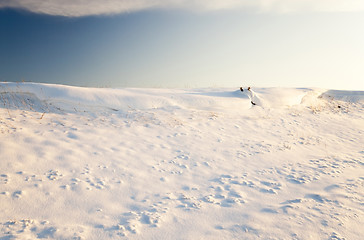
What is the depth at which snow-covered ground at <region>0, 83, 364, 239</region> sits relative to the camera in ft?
10.2

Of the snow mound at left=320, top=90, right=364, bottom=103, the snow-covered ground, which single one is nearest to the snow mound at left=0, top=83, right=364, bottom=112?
the snow-covered ground

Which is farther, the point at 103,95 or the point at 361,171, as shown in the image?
the point at 103,95

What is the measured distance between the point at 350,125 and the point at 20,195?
1019cm

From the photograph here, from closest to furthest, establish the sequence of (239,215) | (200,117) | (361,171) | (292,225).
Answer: (292,225)
(239,215)
(361,171)
(200,117)

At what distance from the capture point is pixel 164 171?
4566 mm

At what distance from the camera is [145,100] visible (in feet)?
26.8

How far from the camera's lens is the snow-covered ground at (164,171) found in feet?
10.2

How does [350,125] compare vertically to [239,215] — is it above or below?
above

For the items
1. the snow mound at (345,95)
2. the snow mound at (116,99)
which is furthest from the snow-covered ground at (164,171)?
the snow mound at (345,95)

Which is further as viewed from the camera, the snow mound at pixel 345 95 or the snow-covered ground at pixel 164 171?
the snow mound at pixel 345 95

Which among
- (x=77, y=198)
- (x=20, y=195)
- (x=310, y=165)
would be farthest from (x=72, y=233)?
(x=310, y=165)

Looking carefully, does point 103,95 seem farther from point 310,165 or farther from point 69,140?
point 310,165

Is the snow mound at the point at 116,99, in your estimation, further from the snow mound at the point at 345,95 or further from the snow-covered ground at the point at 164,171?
the snow mound at the point at 345,95

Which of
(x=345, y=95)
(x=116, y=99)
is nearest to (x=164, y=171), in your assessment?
(x=116, y=99)
